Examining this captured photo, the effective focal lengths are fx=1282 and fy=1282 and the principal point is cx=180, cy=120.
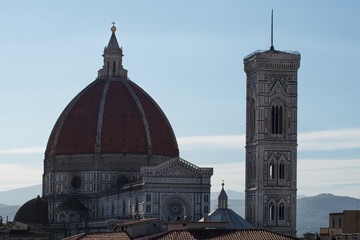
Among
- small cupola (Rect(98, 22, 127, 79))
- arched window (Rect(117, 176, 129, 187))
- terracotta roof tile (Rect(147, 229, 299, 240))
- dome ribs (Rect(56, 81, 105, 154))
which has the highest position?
small cupola (Rect(98, 22, 127, 79))

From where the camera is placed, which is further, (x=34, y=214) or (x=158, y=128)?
(x=158, y=128)

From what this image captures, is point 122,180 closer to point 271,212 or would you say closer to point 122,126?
point 122,126

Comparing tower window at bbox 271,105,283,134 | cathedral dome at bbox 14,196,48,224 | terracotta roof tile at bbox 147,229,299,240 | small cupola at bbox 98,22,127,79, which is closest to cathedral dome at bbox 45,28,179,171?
small cupola at bbox 98,22,127,79

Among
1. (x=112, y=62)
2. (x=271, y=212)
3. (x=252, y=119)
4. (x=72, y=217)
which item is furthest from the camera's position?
(x=112, y=62)

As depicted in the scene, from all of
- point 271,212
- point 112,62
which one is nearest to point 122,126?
point 112,62

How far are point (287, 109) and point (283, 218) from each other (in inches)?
431

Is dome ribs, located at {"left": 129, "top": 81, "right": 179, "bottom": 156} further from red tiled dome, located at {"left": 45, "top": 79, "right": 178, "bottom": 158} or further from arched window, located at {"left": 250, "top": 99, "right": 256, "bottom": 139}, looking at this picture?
arched window, located at {"left": 250, "top": 99, "right": 256, "bottom": 139}

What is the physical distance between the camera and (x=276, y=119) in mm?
129000

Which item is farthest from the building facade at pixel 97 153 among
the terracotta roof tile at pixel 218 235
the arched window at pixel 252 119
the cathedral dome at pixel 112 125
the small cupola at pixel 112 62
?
the terracotta roof tile at pixel 218 235

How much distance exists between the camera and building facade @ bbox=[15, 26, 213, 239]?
138 meters

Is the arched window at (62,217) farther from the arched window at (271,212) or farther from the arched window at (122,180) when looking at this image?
the arched window at (271,212)

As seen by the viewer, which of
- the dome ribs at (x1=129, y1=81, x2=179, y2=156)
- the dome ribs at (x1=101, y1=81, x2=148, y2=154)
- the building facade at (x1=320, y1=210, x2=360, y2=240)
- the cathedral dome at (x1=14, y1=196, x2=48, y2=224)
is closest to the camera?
the building facade at (x1=320, y1=210, x2=360, y2=240)

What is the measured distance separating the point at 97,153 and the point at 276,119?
21.5m

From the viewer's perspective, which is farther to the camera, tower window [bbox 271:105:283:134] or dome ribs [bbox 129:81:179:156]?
dome ribs [bbox 129:81:179:156]
